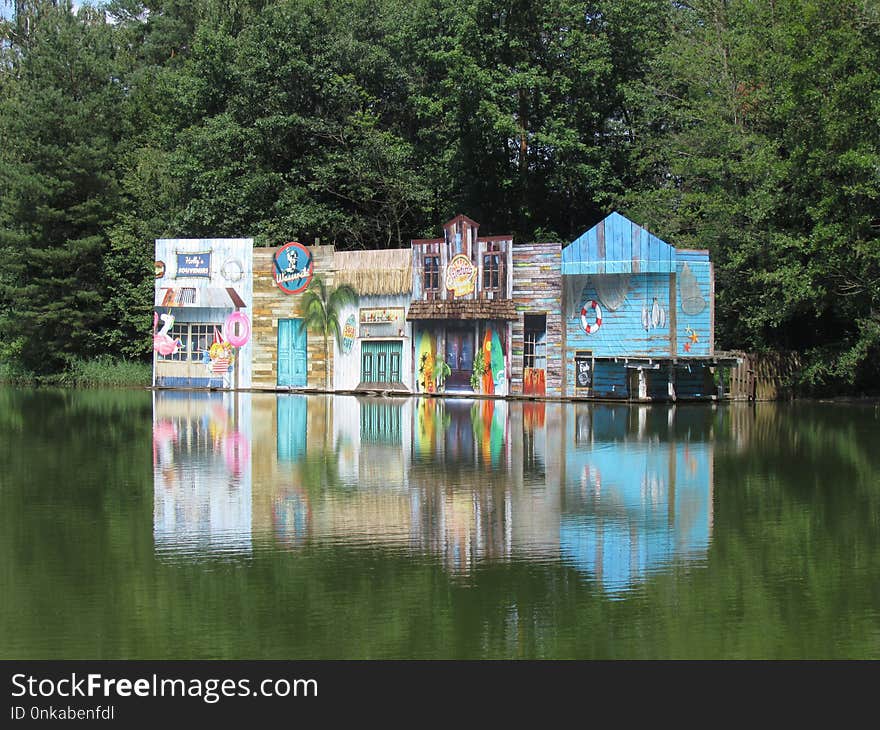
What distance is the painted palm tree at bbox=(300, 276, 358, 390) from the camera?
44125 millimetres

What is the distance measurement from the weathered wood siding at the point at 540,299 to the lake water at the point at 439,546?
13.4 meters

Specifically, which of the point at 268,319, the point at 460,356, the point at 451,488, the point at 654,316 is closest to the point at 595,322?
the point at 654,316

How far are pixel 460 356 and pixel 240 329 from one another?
29.2ft

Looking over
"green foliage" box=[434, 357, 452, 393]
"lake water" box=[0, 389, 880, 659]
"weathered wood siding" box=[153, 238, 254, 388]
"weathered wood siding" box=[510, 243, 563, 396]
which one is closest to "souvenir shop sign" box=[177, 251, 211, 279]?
"weathered wood siding" box=[153, 238, 254, 388]

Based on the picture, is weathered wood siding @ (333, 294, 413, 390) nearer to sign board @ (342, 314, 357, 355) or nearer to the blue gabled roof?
sign board @ (342, 314, 357, 355)

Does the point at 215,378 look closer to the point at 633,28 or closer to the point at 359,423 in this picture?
the point at 359,423

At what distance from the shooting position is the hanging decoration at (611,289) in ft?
127

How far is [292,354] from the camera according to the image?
148ft

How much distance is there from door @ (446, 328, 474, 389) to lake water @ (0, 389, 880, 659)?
14820 millimetres

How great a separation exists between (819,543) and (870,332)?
909 inches

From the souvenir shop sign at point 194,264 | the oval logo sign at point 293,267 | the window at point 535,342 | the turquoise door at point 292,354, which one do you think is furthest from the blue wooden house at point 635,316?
the souvenir shop sign at point 194,264

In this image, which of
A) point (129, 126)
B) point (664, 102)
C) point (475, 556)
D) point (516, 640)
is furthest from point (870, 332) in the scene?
point (129, 126)

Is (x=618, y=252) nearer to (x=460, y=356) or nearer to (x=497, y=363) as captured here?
(x=497, y=363)

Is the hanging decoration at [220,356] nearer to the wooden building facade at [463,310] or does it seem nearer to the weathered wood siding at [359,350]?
the weathered wood siding at [359,350]
